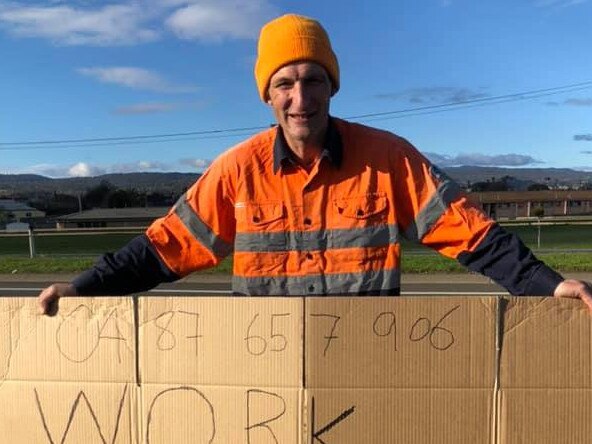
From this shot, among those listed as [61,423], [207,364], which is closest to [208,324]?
[207,364]

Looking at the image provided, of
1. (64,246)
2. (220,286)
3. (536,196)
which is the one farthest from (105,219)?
(220,286)

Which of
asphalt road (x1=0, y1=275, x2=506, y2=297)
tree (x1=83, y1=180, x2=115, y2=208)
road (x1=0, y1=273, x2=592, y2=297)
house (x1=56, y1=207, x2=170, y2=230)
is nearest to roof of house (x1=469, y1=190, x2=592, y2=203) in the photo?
house (x1=56, y1=207, x2=170, y2=230)

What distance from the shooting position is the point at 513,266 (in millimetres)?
1905

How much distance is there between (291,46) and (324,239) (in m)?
0.59

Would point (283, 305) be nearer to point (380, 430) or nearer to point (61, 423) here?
point (380, 430)

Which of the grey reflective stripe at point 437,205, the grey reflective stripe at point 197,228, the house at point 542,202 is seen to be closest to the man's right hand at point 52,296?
the grey reflective stripe at point 197,228

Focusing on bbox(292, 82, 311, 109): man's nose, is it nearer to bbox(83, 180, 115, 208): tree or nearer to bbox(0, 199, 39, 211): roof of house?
bbox(83, 180, 115, 208): tree

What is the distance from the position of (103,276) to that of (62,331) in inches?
8.1

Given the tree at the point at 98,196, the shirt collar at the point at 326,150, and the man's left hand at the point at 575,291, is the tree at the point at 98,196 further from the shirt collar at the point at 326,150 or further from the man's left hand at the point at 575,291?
the man's left hand at the point at 575,291

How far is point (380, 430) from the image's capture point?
5.90 feet

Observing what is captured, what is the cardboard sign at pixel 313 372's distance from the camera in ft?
5.87

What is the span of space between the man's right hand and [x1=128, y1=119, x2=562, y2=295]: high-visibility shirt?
296 mm

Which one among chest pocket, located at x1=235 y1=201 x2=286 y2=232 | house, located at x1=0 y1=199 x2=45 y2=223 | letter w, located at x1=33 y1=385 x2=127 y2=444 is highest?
house, located at x1=0 y1=199 x2=45 y2=223

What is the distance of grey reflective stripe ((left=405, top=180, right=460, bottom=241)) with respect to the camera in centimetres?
200
